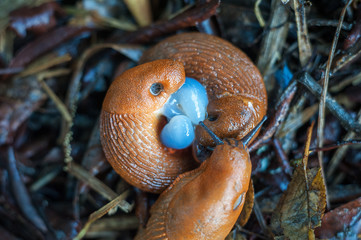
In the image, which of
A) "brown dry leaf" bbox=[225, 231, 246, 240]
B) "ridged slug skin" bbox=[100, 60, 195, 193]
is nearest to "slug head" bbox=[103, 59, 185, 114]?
"ridged slug skin" bbox=[100, 60, 195, 193]

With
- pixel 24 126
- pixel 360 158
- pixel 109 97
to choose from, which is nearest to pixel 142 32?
pixel 109 97

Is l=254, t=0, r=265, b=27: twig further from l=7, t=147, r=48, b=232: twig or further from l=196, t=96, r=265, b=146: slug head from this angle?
l=7, t=147, r=48, b=232: twig

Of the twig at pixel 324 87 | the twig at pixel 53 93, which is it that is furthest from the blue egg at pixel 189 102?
the twig at pixel 53 93

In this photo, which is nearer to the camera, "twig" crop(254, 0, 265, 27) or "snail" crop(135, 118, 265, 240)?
"snail" crop(135, 118, 265, 240)

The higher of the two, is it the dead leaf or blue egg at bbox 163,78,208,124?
blue egg at bbox 163,78,208,124

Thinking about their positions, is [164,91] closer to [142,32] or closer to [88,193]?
[142,32]

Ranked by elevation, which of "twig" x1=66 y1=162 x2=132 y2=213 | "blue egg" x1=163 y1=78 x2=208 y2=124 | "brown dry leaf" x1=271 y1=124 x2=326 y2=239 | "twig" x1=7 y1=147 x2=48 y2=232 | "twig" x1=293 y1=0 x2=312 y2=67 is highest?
"twig" x1=293 y1=0 x2=312 y2=67

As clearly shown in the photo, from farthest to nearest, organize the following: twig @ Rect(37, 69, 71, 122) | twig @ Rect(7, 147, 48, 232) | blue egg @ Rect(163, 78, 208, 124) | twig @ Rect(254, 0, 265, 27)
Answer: twig @ Rect(37, 69, 71, 122), twig @ Rect(7, 147, 48, 232), twig @ Rect(254, 0, 265, 27), blue egg @ Rect(163, 78, 208, 124)

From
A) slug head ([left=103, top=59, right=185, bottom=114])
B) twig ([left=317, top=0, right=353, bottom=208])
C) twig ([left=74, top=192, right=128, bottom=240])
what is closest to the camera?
slug head ([left=103, top=59, right=185, bottom=114])
